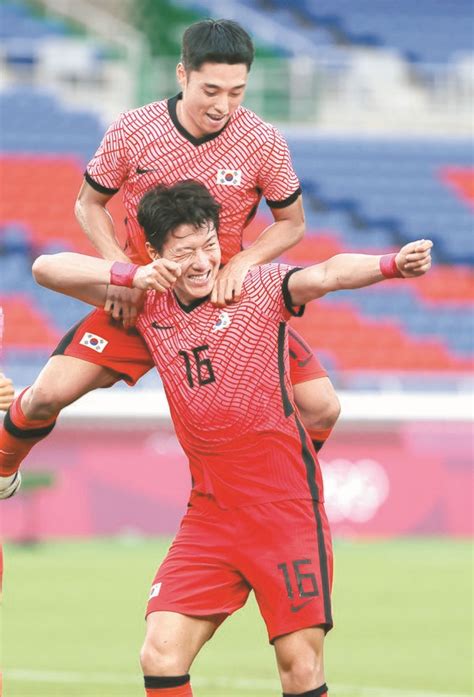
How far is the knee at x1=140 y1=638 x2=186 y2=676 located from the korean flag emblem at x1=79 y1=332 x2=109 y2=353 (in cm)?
153

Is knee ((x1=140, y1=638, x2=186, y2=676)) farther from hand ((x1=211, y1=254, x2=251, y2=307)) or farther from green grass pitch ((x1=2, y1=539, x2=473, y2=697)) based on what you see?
green grass pitch ((x1=2, y1=539, x2=473, y2=697))

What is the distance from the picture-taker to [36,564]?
14.8 metres

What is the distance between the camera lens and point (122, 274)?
20.6ft

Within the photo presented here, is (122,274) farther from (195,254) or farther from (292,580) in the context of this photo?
(292,580)

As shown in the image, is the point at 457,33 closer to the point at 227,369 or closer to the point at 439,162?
the point at 439,162

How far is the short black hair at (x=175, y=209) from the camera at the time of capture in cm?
607

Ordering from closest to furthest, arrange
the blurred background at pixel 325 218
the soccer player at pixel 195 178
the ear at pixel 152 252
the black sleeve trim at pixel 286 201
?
the ear at pixel 152 252, the soccer player at pixel 195 178, the black sleeve trim at pixel 286 201, the blurred background at pixel 325 218

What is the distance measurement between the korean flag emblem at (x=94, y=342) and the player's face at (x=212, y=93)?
3.40ft

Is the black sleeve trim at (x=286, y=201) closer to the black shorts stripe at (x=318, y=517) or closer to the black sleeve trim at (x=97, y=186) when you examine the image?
the black sleeve trim at (x=97, y=186)

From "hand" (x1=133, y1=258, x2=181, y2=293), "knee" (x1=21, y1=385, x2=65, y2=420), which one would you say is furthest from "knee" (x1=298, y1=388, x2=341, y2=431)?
"hand" (x1=133, y1=258, x2=181, y2=293)

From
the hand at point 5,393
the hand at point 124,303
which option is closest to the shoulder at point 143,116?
the hand at point 124,303

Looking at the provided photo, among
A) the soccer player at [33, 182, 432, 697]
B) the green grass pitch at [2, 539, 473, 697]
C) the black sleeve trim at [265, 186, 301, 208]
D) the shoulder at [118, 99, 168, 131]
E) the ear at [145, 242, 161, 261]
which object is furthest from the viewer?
the green grass pitch at [2, 539, 473, 697]

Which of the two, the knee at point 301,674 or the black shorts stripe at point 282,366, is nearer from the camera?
the knee at point 301,674

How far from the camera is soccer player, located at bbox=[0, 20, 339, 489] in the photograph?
6340 millimetres
